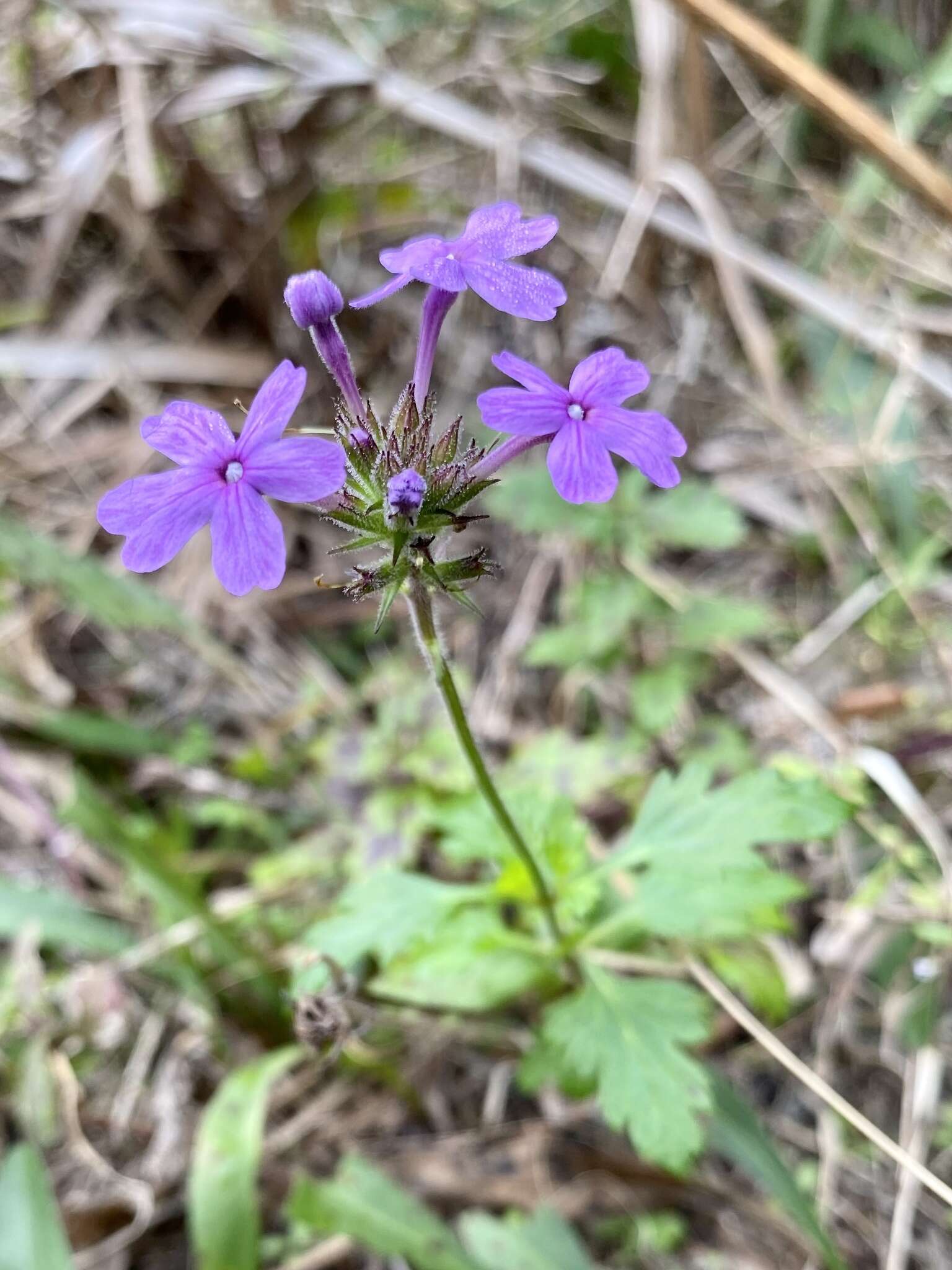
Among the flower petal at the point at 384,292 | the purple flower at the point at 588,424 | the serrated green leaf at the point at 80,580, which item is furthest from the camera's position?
the serrated green leaf at the point at 80,580

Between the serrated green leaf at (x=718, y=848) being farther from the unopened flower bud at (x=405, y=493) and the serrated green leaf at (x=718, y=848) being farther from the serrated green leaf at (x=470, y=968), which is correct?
the unopened flower bud at (x=405, y=493)

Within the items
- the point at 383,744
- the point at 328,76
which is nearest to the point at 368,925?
the point at 383,744

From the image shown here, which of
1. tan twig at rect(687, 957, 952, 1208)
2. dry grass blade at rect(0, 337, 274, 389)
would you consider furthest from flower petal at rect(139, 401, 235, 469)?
dry grass blade at rect(0, 337, 274, 389)

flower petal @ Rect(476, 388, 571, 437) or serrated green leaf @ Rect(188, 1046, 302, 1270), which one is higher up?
flower petal @ Rect(476, 388, 571, 437)

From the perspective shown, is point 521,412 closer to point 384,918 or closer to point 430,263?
point 430,263

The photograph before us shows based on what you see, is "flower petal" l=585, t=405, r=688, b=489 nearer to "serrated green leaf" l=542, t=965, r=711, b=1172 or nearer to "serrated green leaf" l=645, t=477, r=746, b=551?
"serrated green leaf" l=542, t=965, r=711, b=1172

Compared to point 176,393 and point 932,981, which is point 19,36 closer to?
point 176,393

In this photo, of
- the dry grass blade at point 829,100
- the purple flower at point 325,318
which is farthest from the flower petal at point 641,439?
the dry grass blade at point 829,100
